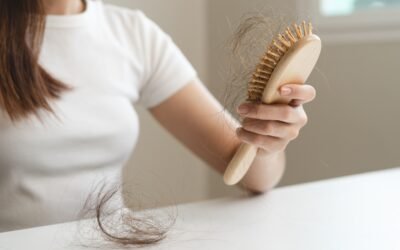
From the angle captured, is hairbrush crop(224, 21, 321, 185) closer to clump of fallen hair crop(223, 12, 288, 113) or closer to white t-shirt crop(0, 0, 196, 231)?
clump of fallen hair crop(223, 12, 288, 113)

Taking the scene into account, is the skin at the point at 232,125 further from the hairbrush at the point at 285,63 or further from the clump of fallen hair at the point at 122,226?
the clump of fallen hair at the point at 122,226

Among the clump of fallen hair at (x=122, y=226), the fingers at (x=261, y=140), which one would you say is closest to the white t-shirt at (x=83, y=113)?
the clump of fallen hair at (x=122, y=226)

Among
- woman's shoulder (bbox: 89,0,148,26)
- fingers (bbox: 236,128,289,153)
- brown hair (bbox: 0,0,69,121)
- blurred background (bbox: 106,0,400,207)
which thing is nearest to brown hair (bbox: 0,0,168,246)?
brown hair (bbox: 0,0,69,121)

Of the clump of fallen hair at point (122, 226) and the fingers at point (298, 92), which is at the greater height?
the fingers at point (298, 92)

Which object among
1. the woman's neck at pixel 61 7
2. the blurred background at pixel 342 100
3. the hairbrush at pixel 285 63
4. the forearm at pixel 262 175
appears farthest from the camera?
the blurred background at pixel 342 100

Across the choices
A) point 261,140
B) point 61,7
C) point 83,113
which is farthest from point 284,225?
point 61,7

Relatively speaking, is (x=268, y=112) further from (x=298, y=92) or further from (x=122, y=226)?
(x=122, y=226)

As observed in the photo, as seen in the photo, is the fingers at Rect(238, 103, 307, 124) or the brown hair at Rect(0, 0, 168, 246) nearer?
the fingers at Rect(238, 103, 307, 124)

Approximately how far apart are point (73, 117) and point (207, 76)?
0.87m

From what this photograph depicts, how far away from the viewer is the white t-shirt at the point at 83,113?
737 millimetres

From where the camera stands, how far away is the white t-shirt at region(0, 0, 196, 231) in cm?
74

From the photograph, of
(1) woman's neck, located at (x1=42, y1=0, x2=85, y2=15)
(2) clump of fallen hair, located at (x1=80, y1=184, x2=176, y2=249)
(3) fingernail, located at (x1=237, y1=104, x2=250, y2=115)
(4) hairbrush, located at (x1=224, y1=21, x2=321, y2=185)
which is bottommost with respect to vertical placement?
(2) clump of fallen hair, located at (x1=80, y1=184, x2=176, y2=249)

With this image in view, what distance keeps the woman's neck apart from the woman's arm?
0.21 metres

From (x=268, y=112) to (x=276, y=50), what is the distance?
6 centimetres
